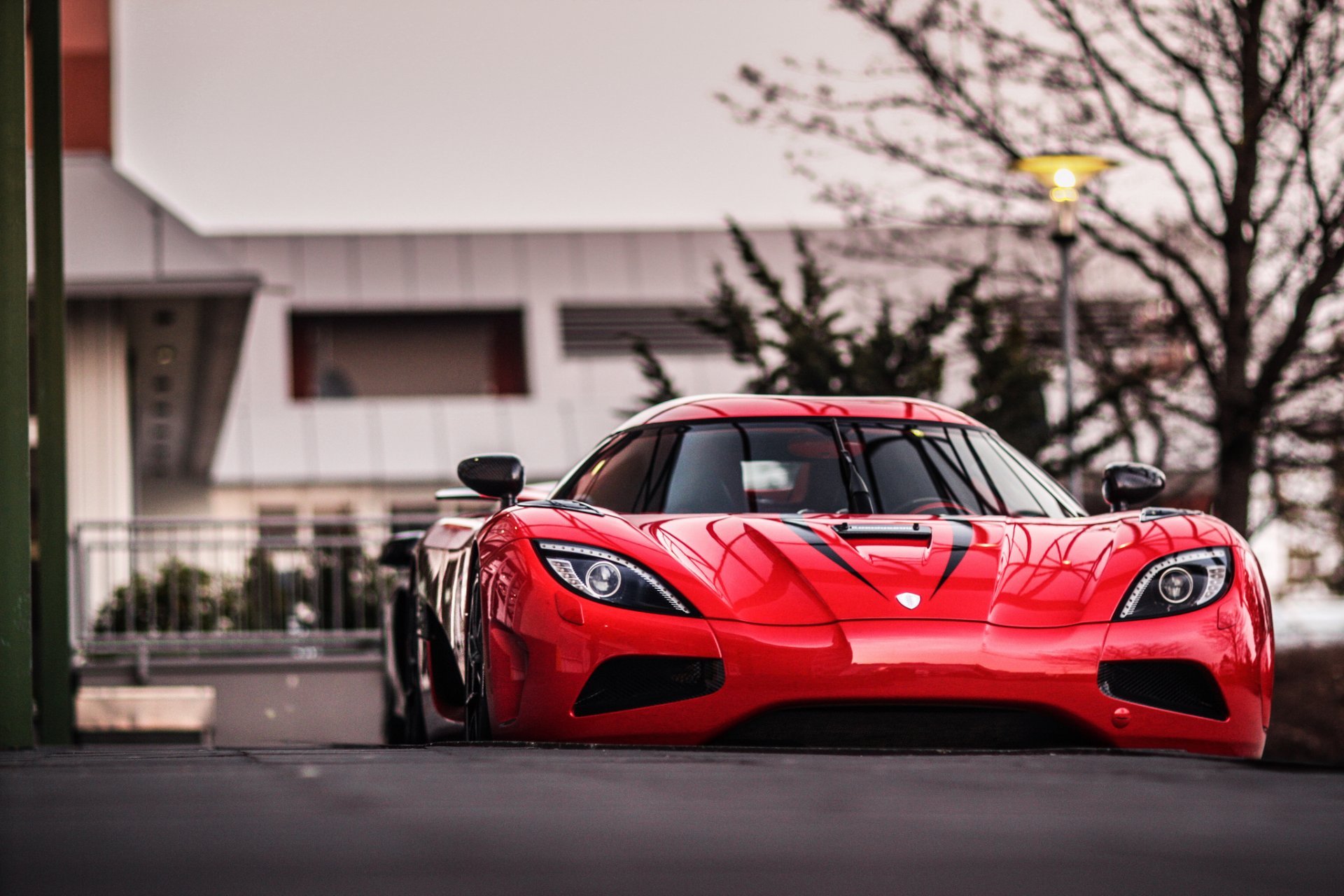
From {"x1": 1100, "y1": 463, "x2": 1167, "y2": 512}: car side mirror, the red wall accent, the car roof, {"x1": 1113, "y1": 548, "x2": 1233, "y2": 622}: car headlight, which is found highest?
the red wall accent

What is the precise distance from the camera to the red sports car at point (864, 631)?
423 centimetres

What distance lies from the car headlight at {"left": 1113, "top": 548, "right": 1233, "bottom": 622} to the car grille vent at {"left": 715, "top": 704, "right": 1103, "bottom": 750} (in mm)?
368

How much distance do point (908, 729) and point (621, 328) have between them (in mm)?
31148

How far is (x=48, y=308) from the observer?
9.43 m

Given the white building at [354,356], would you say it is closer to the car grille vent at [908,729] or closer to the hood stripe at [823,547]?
the hood stripe at [823,547]

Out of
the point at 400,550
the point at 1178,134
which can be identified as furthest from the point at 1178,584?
the point at 1178,134

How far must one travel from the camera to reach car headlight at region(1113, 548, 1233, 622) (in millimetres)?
4512

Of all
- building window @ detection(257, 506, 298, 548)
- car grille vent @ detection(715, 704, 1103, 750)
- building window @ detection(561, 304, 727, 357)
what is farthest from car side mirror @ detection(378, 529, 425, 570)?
building window @ detection(561, 304, 727, 357)

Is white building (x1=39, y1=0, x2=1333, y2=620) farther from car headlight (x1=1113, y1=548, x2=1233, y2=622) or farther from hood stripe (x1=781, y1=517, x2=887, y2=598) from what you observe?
car headlight (x1=1113, y1=548, x2=1233, y2=622)

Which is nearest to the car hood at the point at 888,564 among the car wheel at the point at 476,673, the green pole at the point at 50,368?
the car wheel at the point at 476,673

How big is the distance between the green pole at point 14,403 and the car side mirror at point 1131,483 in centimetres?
377

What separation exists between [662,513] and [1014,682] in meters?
1.25

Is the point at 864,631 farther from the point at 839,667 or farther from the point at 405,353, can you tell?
the point at 405,353

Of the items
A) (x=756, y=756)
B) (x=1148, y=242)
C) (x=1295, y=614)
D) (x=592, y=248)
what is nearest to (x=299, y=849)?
(x=756, y=756)
